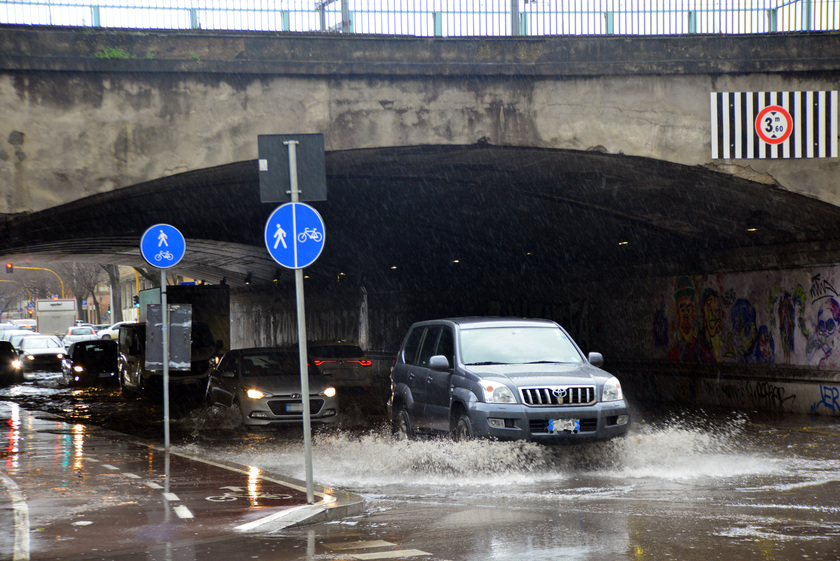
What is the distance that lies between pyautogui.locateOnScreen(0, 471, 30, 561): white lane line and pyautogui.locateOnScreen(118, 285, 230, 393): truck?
1379 centimetres

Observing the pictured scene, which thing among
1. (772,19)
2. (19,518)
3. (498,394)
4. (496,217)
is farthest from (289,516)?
(496,217)

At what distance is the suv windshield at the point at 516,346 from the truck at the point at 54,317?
2097 inches

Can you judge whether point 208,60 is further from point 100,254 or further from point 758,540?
point 100,254

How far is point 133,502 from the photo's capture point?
8.95 metres

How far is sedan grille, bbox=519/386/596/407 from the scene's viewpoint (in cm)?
1077

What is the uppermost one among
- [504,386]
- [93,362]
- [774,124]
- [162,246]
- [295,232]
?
[774,124]

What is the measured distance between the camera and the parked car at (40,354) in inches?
1636

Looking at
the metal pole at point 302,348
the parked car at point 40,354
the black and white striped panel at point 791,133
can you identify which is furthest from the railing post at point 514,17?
the parked car at point 40,354

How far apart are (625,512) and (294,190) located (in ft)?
12.8

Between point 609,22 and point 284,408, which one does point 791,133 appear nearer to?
point 609,22

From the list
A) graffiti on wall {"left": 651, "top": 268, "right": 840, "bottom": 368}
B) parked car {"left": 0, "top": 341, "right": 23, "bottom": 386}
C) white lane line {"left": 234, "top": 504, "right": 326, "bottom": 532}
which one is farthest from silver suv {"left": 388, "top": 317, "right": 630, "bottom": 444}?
parked car {"left": 0, "top": 341, "right": 23, "bottom": 386}

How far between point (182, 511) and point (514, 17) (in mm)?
9684

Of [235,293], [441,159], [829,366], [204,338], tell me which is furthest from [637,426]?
[235,293]

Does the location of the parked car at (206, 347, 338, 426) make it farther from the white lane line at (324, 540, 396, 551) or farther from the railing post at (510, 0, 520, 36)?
the white lane line at (324, 540, 396, 551)
